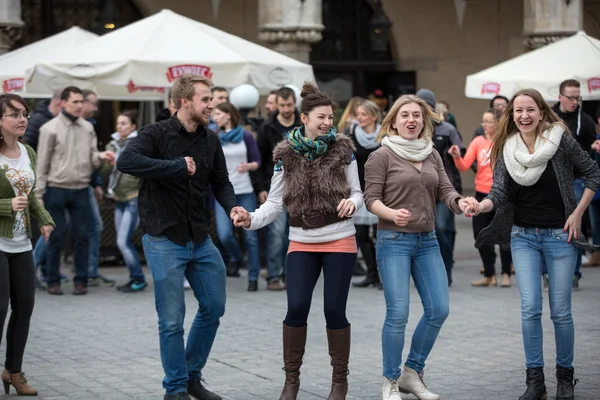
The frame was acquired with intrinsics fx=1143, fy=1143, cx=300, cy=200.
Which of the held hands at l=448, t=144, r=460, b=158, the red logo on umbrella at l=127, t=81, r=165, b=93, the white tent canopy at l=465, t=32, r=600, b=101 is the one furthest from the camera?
the white tent canopy at l=465, t=32, r=600, b=101

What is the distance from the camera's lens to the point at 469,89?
1446cm

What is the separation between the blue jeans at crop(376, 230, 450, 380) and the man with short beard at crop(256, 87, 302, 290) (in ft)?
15.2

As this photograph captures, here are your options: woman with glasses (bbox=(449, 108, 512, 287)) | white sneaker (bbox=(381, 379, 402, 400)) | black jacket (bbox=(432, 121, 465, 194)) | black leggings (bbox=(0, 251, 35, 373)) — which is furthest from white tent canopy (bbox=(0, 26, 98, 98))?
white sneaker (bbox=(381, 379, 402, 400))

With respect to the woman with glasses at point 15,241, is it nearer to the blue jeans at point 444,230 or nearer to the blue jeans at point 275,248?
the blue jeans at point 275,248

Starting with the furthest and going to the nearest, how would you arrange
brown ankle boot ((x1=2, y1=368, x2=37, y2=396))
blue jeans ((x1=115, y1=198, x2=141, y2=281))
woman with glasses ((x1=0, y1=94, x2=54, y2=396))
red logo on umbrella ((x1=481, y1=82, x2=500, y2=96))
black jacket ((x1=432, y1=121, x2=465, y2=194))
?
red logo on umbrella ((x1=481, y1=82, x2=500, y2=96)) < blue jeans ((x1=115, y1=198, x2=141, y2=281)) < black jacket ((x1=432, y1=121, x2=465, y2=194)) < brown ankle boot ((x1=2, y1=368, x2=37, y2=396)) < woman with glasses ((x1=0, y1=94, x2=54, y2=396))

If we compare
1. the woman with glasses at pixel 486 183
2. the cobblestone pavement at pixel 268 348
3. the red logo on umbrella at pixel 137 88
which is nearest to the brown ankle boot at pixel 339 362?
the cobblestone pavement at pixel 268 348

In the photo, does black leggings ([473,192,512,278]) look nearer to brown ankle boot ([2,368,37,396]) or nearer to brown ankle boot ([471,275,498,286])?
brown ankle boot ([471,275,498,286])

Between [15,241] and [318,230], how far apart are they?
182 centimetres

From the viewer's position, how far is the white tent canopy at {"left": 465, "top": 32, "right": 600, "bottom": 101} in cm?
1347

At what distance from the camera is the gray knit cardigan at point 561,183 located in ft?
21.5

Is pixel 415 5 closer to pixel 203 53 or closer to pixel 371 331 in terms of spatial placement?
pixel 203 53

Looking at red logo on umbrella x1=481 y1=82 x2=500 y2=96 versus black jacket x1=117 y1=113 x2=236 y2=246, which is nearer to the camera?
black jacket x1=117 y1=113 x2=236 y2=246

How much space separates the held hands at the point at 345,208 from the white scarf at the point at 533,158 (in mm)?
1065

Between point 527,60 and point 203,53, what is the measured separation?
427cm
